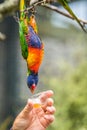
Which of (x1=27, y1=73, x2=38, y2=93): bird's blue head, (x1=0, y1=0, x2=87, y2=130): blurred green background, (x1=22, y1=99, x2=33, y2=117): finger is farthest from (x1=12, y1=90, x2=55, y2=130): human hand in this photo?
(x1=0, y1=0, x2=87, y2=130): blurred green background

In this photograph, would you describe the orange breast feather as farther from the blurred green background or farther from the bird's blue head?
the blurred green background

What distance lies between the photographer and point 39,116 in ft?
4.24

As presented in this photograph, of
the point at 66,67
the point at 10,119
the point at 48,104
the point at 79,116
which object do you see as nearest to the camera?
the point at 48,104

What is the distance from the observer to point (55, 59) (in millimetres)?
4020

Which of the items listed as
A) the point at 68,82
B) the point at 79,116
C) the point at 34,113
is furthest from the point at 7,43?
the point at 34,113

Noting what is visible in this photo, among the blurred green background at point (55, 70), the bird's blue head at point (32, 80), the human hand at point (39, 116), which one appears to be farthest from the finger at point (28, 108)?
the blurred green background at point (55, 70)

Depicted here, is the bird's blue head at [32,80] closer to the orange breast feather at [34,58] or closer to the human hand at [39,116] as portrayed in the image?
the orange breast feather at [34,58]

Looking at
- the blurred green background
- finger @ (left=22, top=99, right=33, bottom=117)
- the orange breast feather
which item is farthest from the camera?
the blurred green background

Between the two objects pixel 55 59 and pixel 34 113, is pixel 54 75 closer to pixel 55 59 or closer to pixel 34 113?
pixel 55 59

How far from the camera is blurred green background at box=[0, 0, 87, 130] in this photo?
3021 mm

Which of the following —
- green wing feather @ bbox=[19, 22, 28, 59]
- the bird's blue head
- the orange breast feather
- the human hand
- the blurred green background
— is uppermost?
green wing feather @ bbox=[19, 22, 28, 59]

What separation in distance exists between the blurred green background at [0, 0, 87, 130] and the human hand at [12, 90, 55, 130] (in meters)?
1.56

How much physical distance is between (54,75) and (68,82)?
0.56 meters

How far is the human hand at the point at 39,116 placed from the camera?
1257 mm
